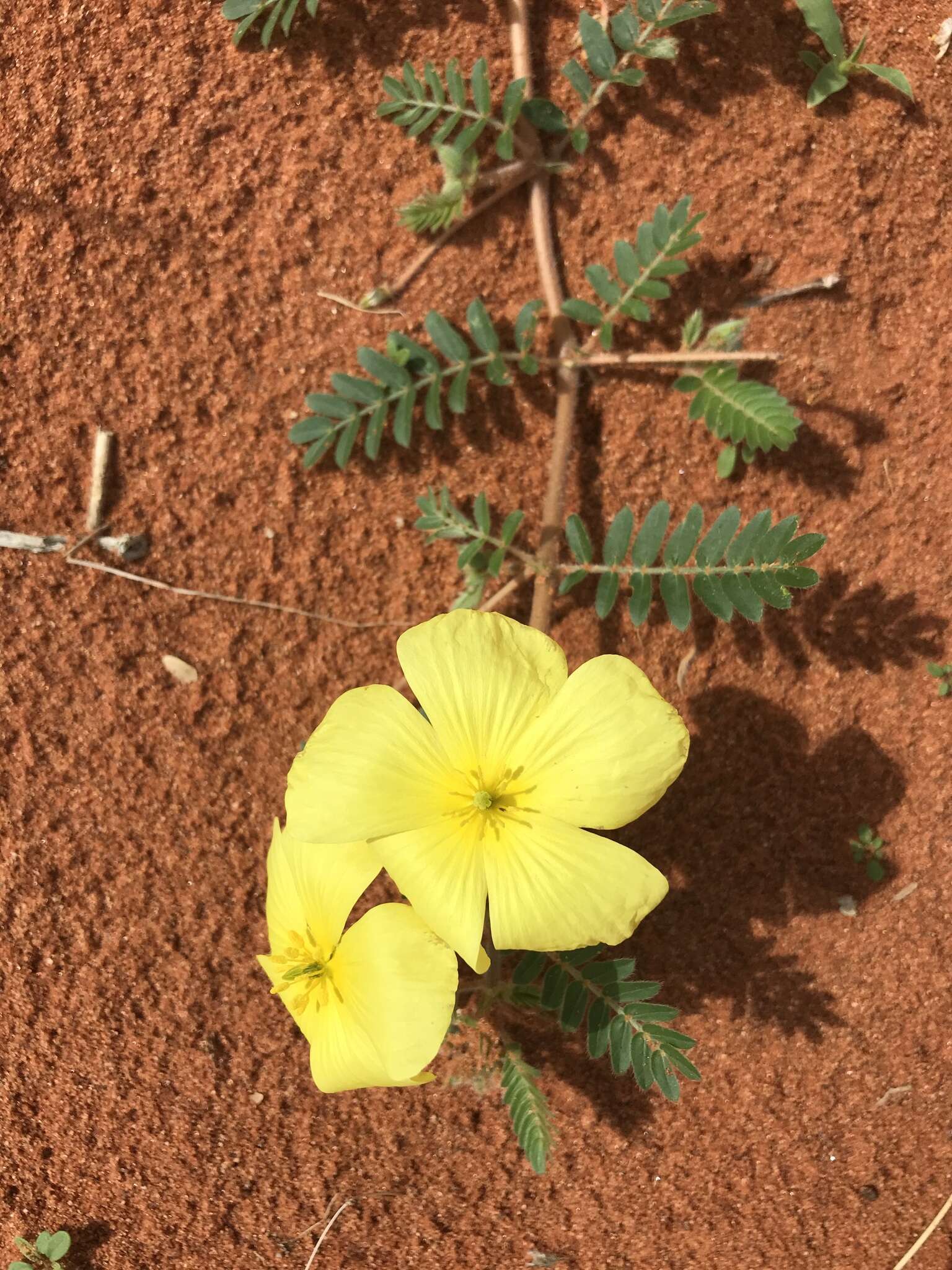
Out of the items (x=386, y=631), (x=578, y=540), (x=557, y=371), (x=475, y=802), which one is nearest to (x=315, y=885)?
(x=475, y=802)

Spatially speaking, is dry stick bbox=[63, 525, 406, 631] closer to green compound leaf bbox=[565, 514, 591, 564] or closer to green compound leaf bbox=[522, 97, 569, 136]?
green compound leaf bbox=[565, 514, 591, 564]

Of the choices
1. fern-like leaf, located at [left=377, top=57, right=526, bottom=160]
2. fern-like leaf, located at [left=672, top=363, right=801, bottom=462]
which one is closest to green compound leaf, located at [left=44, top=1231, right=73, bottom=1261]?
fern-like leaf, located at [left=672, top=363, right=801, bottom=462]

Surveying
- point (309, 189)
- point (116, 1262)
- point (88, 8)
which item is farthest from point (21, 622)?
point (116, 1262)

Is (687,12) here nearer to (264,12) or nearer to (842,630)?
(264,12)

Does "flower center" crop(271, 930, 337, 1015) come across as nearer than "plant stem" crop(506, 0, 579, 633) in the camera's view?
Yes

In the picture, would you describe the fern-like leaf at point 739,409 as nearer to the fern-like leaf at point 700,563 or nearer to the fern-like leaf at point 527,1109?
the fern-like leaf at point 700,563
